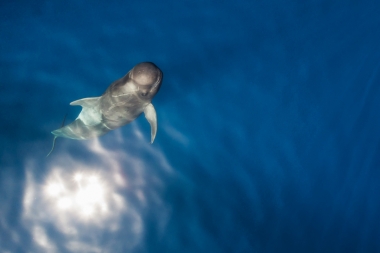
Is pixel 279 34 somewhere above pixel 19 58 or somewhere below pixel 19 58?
above

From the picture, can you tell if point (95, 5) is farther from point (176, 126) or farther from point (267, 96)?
point (267, 96)

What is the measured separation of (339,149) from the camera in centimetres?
951

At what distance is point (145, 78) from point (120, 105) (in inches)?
42.7

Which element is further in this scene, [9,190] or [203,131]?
[203,131]

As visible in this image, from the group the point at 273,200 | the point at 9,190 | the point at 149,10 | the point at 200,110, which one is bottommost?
the point at 9,190

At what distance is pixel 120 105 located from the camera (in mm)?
6059

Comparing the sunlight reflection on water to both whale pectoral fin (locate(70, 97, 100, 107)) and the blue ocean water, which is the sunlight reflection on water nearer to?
the blue ocean water

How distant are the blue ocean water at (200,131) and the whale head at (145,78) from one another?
2.11 m

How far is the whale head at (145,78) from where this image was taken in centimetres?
525

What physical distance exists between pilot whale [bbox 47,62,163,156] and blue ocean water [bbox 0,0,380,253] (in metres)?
0.51

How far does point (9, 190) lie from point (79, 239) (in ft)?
6.46

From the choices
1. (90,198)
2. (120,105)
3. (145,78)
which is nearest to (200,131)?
(120,105)

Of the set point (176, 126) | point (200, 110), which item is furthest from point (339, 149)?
point (176, 126)

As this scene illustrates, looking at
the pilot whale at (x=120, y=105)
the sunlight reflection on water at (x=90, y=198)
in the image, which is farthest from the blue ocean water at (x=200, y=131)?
the pilot whale at (x=120, y=105)
